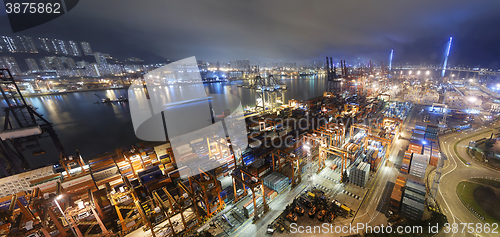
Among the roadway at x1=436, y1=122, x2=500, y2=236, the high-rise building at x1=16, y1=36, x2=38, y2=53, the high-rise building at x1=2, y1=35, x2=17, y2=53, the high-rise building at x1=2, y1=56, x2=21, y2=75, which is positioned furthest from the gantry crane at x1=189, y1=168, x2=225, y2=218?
→ the high-rise building at x1=16, y1=36, x2=38, y2=53

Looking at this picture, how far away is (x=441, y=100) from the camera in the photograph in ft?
144

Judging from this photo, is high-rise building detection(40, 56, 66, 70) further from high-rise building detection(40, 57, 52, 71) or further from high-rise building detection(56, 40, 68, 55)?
high-rise building detection(56, 40, 68, 55)

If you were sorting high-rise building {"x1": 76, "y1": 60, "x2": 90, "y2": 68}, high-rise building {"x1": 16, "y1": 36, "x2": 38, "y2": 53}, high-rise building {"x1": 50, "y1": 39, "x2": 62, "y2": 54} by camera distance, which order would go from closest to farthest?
1. high-rise building {"x1": 16, "y1": 36, "x2": 38, "y2": 53}
2. high-rise building {"x1": 76, "y1": 60, "x2": 90, "y2": 68}
3. high-rise building {"x1": 50, "y1": 39, "x2": 62, "y2": 54}

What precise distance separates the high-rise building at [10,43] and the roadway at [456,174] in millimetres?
138515

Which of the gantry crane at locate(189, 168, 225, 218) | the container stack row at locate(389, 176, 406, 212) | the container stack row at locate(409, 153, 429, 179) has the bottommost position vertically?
the container stack row at locate(389, 176, 406, 212)

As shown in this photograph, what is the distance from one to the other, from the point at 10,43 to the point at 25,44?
12.9 ft

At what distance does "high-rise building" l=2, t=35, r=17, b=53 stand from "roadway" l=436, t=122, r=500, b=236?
138515 millimetres

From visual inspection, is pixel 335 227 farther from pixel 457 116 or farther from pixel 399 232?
A: pixel 457 116

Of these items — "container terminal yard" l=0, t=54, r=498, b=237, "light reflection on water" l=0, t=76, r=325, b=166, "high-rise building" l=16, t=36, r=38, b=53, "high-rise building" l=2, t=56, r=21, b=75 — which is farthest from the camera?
"high-rise building" l=16, t=36, r=38, b=53

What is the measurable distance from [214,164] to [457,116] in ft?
168

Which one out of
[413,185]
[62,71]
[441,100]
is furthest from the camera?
[62,71]

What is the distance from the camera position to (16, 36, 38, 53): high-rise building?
71.1 metres

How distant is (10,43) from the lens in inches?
2734

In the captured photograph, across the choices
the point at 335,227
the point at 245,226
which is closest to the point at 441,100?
the point at 335,227
